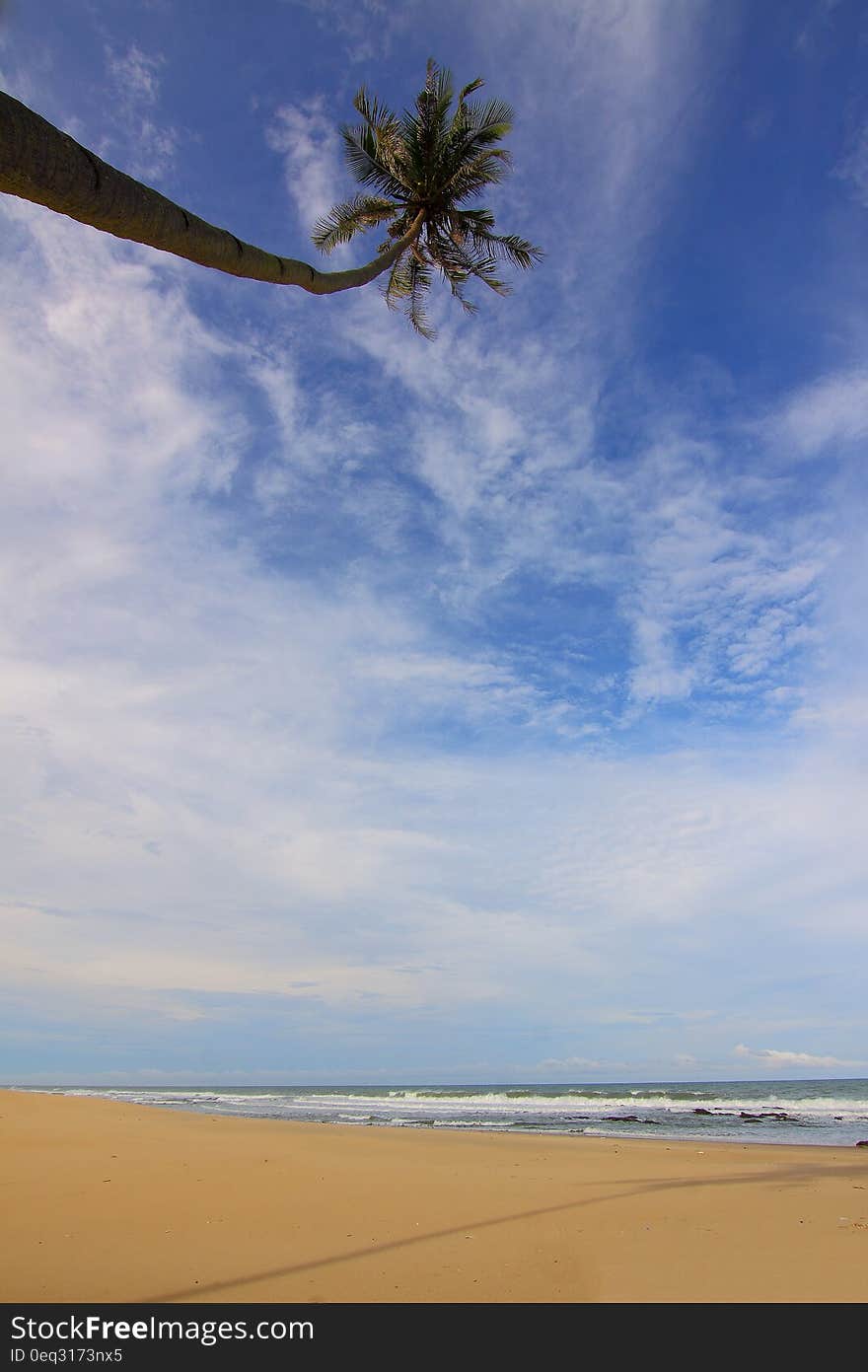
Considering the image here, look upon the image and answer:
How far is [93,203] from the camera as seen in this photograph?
164 inches

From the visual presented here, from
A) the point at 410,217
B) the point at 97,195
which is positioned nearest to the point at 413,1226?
the point at 97,195

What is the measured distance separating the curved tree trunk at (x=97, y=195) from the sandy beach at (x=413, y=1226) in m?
7.35

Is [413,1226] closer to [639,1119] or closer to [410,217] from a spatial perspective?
[410,217]

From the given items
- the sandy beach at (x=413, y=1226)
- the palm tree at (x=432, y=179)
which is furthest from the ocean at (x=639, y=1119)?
the palm tree at (x=432, y=179)

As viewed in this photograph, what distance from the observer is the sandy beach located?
584cm

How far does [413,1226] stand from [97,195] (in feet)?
31.5

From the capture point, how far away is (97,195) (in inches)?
163

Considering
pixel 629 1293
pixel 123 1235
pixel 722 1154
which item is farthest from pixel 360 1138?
pixel 629 1293

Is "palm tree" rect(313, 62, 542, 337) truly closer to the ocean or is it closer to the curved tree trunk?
the curved tree trunk

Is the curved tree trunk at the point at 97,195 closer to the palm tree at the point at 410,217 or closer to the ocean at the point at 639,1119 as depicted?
the palm tree at the point at 410,217

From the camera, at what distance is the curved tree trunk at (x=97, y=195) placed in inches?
141

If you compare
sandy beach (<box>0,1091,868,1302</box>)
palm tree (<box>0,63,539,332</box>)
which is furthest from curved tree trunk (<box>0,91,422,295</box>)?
sandy beach (<box>0,1091,868,1302</box>)
